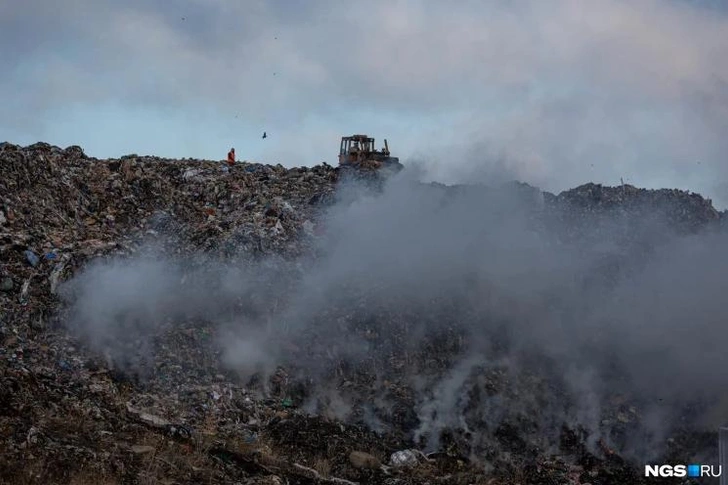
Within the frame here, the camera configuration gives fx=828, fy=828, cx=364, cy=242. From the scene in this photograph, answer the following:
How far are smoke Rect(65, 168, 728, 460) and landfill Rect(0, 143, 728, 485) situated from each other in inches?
1.4

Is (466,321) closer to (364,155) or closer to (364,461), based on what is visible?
(364,461)

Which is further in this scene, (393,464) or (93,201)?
(93,201)

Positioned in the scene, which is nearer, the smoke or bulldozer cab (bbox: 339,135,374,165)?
the smoke

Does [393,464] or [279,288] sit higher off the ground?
[279,288]

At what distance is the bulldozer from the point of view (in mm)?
17219

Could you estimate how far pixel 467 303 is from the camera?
1212cm

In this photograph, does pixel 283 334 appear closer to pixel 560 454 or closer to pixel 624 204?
pixel 560 454

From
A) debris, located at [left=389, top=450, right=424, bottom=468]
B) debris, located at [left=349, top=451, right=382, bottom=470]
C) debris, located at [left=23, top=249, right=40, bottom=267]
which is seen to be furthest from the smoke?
debris, located at [left=349, top=451, right=382, bottom=470]

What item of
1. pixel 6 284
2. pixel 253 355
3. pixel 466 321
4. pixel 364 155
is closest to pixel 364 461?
pixel 253 355

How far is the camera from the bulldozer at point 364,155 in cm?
1722

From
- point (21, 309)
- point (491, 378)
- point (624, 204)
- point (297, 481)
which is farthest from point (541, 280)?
point (21, 309)

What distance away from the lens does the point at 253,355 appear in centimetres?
1104

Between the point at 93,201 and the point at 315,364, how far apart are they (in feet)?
17.3

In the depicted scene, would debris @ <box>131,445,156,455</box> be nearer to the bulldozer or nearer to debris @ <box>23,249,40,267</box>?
debris @ <box>23,249,40,267</box>
